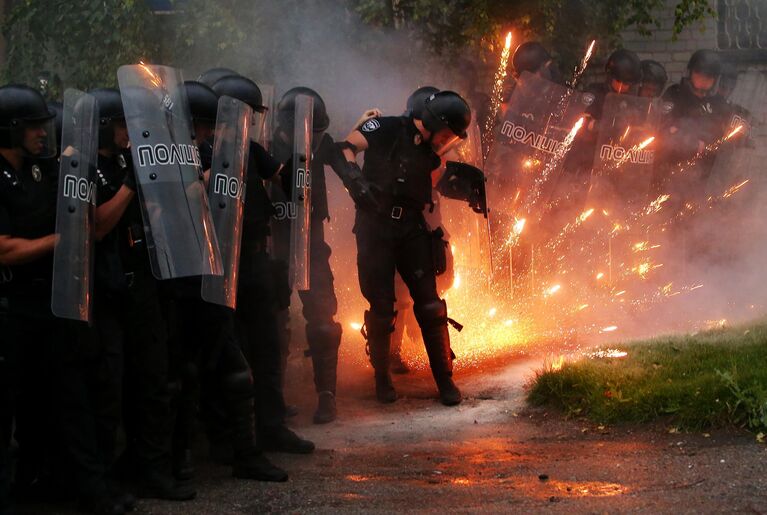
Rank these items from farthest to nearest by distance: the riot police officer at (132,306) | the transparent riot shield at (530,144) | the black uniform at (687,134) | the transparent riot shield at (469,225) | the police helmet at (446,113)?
the black uniform at (687,134)
the transparent riot shield at (530,144)
the transparent riot shield at (469,225)
the police helmet at (446,113)
the riot police officer at (132,306)

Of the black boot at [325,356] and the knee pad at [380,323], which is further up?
the knee pad at [380,323]

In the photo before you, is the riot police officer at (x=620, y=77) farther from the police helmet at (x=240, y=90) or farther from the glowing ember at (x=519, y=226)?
the police helmet at (x=240, y=90)

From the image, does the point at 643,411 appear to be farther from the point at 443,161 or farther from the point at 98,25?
the point at 98,25

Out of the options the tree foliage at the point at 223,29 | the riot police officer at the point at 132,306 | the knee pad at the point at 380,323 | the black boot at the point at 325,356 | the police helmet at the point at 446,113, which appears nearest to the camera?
the riot police officer at the point at 132,306

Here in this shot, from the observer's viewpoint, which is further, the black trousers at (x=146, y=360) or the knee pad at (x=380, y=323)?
the knee pad at (x=380, y=323)

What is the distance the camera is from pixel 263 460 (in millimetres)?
5281

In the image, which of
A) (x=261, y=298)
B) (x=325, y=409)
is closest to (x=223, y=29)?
(x=325, y=409)

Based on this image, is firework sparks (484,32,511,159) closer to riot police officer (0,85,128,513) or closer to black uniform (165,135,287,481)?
black uniform (165,135,287,481)

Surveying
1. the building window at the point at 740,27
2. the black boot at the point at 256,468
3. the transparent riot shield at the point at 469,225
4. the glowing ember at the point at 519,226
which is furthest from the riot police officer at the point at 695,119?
the black boot at the point at 256,468

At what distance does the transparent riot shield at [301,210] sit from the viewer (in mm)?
6039

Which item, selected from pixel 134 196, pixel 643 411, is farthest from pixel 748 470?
pixel 134 196

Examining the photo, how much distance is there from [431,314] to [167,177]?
101 inches

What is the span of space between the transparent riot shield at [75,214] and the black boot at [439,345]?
Answer: 2743mm

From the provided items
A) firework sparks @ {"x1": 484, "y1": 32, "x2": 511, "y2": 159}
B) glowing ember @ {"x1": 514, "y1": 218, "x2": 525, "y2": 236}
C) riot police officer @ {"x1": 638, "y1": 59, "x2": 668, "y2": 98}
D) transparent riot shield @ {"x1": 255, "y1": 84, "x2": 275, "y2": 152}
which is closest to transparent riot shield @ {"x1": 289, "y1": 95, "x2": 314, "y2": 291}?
transparent riot shield @ {"x1": 255, "y1": 84, "x2": 275, "y2": 152}
